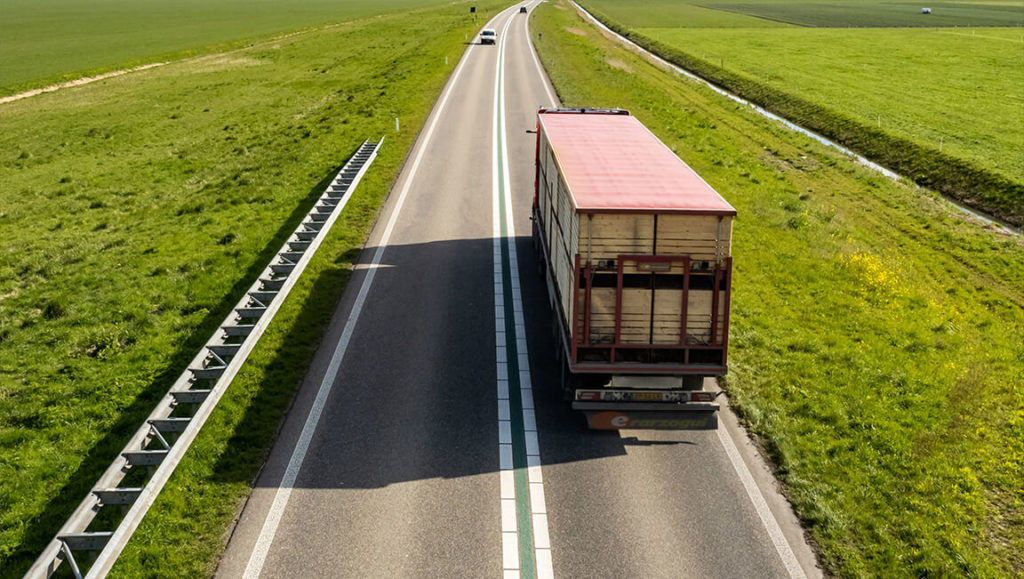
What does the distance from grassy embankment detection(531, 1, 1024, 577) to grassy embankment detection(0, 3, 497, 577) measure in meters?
8.31

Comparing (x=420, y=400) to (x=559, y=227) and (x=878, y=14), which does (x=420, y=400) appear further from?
(x=878, y=14)

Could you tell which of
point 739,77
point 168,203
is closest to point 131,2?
point 739,77

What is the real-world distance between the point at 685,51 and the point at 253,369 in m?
68.9

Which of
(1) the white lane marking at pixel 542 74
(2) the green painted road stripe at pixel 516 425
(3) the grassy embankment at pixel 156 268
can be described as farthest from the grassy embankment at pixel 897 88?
(3) the grassy embankment at pixel 156 268

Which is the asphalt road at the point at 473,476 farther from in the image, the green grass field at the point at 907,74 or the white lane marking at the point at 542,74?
the white lane marking at the point at 542,74

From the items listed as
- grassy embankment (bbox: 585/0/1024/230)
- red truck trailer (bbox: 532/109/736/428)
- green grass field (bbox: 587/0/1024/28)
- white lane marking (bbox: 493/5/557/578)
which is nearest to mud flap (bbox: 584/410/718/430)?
red truck trailer (bbox: 532/109/736/428)

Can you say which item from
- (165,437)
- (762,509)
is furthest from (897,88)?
(165,437)

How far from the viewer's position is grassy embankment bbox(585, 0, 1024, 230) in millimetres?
32438

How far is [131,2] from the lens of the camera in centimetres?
17400

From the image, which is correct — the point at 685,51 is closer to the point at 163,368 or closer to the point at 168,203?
the point at 168,203

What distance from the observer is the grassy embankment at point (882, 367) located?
400 inches

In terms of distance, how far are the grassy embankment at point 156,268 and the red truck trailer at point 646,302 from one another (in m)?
5.30

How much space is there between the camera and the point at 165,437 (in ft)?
36.5

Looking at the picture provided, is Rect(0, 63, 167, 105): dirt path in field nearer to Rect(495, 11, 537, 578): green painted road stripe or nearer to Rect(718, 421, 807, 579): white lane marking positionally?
Rect(495, 11, 537, 578): green painted road stripe
